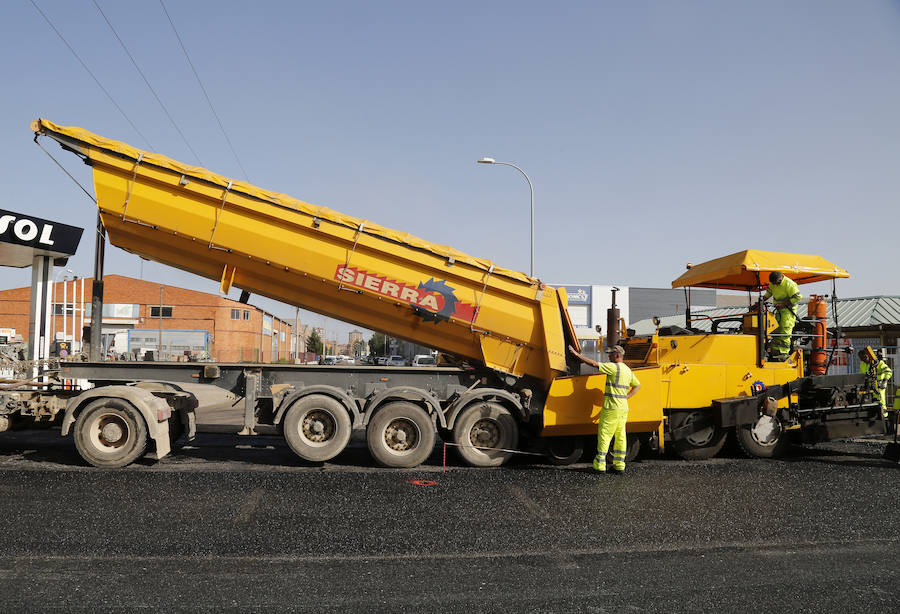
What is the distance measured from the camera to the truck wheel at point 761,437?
873 cm

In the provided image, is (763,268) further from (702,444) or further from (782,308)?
(702,444)

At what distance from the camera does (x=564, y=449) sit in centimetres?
839

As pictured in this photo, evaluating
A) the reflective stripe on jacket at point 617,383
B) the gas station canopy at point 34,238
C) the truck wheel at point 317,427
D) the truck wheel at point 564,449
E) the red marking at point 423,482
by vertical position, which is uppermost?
the gas station canopy at point 34,238

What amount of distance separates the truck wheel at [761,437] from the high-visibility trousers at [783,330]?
988 mm

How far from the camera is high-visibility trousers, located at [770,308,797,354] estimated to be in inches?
333

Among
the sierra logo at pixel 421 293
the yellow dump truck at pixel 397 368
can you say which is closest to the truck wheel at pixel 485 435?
the yellow dump truck at pixel 397 368

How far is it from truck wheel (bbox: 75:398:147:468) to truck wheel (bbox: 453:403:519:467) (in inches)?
154

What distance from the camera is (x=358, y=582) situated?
413 cm

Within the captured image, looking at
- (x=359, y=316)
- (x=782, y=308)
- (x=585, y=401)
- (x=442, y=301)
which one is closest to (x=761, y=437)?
(x=782, y=308)

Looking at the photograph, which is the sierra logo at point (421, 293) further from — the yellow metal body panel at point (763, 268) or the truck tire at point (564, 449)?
the yellow metal body panel at point (763, 268)

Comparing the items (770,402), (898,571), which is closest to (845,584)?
(898,571)

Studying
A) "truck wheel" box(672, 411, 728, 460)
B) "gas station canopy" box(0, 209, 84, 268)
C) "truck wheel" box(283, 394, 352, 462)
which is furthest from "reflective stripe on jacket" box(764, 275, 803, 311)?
"gas station canopy" box(0, 209, 84, 268)

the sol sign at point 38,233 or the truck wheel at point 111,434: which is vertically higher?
the sol sign at point 38,233

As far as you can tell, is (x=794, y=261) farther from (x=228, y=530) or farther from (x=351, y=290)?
(x=228, y=530)
